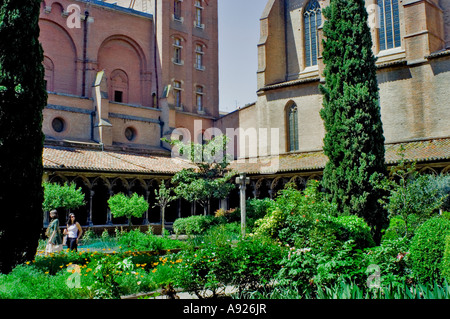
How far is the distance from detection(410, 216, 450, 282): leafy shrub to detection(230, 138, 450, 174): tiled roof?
10.0 m

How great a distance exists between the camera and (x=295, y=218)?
10250mm

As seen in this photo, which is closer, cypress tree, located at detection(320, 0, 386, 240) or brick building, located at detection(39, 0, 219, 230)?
cypress tree, located at detection(320, 0, 386, 240)

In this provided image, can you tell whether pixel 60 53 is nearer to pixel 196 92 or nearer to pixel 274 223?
pixel 196 92

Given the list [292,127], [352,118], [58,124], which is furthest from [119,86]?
[352,118]

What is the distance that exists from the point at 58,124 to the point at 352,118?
18.8m

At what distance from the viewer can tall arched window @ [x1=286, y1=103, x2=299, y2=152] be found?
26625 mm

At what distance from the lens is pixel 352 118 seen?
14.2 m

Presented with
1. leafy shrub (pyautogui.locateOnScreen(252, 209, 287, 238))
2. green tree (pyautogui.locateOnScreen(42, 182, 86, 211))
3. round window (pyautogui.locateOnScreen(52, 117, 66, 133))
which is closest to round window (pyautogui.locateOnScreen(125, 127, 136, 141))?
round window (pyautogui.locateOnScreen(52, 117, 66, 133))

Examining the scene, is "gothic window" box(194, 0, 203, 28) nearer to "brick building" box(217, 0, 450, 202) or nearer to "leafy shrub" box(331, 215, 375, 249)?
"brick building" box(217, 0, 450, 202)

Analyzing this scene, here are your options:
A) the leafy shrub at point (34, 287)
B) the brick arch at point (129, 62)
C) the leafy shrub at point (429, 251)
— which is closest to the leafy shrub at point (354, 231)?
the leafy shrub at point (429, 251)

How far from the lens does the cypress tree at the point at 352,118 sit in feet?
44.4

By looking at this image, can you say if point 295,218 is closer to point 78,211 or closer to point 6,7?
point 6,7
